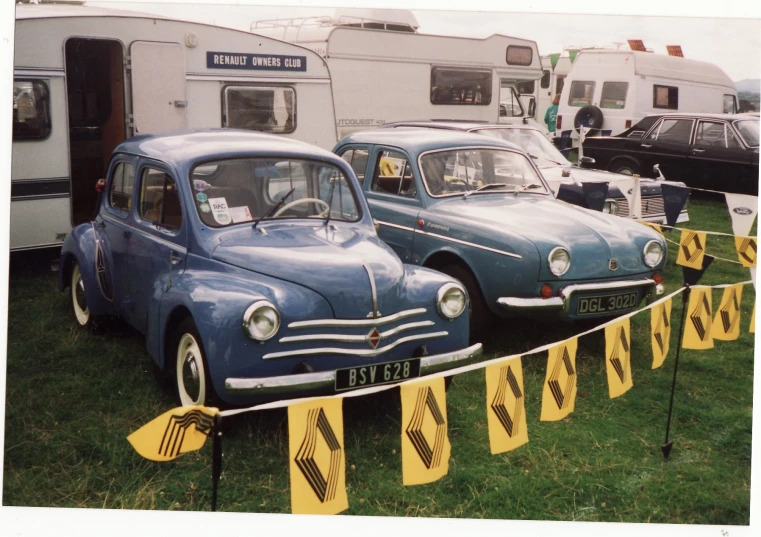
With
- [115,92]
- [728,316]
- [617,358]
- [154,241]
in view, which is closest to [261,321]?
[154,241]

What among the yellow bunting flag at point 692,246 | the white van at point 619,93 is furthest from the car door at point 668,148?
the yellow bunting flag at point 692,246

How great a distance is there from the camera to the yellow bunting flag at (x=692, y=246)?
18.1 ft

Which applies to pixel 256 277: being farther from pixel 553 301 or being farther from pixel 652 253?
pixel 652 253

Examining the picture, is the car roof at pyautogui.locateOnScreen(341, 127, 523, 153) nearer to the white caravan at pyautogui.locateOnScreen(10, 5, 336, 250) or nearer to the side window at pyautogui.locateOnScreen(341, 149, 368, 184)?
the side window at pyautogui.locateOnScreen(341, 149, 368, 184)

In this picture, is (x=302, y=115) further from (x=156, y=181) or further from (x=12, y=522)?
(x=12, y=522)

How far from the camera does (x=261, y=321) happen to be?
3461mm

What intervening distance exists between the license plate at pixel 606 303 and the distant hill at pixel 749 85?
1476 millimetres

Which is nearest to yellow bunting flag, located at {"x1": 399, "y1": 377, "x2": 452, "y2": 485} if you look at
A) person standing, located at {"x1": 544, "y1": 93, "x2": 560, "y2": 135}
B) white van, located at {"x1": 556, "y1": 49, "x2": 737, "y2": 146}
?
white van, located at {"x1": 556, "y1": 49, "x2": 737, "y2": 146}

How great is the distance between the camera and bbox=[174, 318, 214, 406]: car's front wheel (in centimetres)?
361

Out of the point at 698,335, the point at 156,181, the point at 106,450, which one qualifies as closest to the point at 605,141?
the point at 698,335

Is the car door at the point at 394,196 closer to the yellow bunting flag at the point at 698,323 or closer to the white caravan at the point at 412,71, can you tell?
the yellow bunting flag at the point at 698,323

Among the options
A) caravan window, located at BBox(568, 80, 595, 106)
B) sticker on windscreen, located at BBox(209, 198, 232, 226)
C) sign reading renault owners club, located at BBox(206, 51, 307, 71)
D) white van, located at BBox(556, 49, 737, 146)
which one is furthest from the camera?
caravan window, located at BBox(568, 80, 595, 106)

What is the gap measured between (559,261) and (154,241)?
Result: 2.55 meters

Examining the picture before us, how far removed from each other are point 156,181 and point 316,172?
96cm
